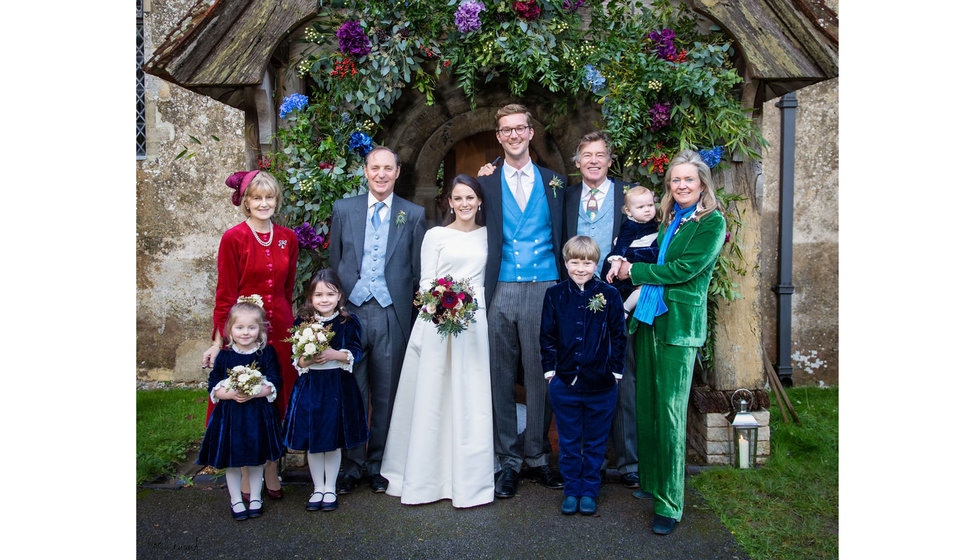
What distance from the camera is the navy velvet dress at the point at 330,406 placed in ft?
12.3

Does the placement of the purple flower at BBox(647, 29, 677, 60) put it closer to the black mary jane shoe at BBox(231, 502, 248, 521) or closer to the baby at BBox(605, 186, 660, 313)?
the baby at BBox(605, 186, 660, 313)

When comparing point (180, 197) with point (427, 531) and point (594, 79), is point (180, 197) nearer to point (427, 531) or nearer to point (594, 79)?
point (594, 79)

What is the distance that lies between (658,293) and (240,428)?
8.45 ft

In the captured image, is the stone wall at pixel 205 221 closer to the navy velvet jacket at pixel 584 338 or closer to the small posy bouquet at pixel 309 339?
the small posy bouquet at pixel 309 339

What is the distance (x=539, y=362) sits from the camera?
4125 millimetres

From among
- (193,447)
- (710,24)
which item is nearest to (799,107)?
(710,24)

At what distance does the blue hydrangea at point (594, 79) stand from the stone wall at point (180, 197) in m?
4.37

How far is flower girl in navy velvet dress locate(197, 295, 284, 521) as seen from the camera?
141 inches

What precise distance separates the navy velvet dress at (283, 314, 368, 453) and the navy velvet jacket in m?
1.22

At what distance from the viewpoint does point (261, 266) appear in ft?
13.0

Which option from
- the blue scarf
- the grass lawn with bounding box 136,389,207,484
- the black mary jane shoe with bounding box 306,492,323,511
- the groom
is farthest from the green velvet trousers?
the grass lawn with bounding box 136,389,207,484

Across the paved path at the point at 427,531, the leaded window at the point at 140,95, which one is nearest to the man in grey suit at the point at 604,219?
the paved path at the point at 427,531

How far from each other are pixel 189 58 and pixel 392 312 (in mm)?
2203

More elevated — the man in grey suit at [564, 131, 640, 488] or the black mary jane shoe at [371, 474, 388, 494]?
the man in grey suit at [564, 131, 640, 488]
